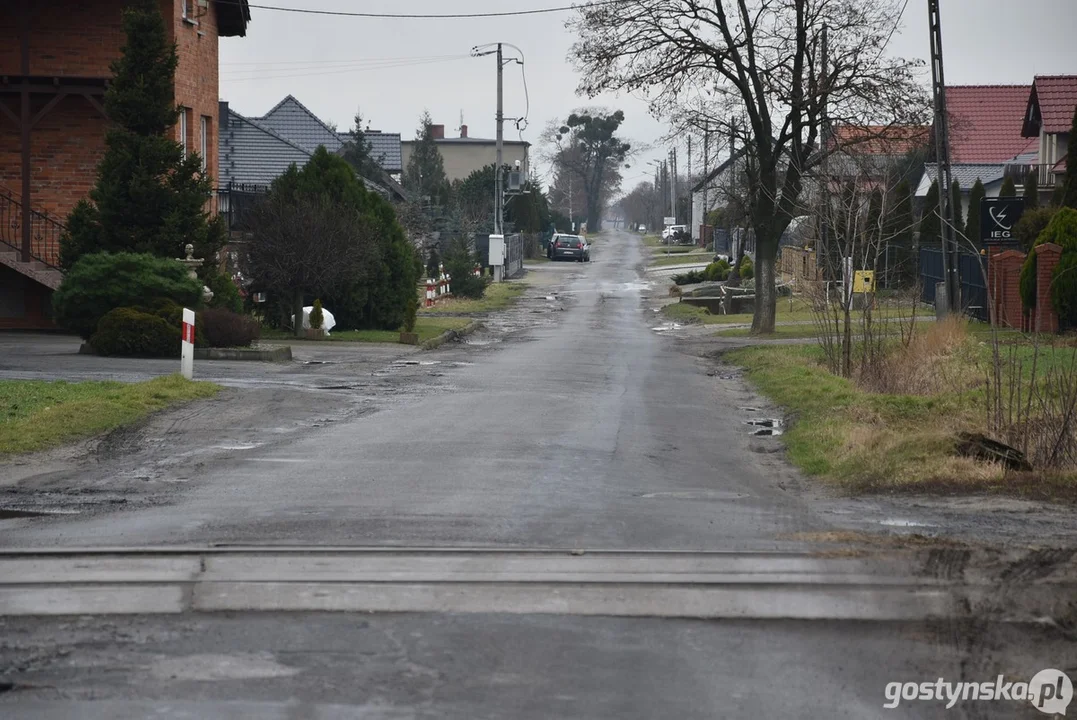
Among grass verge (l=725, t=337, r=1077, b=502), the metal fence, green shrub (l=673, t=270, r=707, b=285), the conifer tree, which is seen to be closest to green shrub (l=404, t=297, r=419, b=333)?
the conifer tree

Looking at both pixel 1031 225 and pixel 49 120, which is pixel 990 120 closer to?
pixel 1031 225

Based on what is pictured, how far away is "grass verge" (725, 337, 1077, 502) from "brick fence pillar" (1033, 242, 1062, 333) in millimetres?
5955

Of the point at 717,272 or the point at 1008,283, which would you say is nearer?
the point at 1008,283

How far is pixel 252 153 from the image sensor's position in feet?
171

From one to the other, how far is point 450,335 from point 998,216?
526 inches

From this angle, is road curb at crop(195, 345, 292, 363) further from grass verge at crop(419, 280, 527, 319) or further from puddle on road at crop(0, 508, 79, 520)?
grass verge at crop(419, 280, 527, 319)

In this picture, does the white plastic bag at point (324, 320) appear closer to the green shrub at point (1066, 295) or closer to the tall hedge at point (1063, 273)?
the tall hedge at point (1063, 273)

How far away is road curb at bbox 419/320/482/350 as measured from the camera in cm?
2583

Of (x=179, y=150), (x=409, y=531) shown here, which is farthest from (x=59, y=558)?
(x=179, y=150)

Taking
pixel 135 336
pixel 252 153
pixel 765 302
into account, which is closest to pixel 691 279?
pixel 252 153

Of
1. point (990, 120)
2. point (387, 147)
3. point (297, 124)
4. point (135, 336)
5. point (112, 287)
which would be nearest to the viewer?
point (135, 336)

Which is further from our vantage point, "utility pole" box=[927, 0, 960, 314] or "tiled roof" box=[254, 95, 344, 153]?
"tiled roof" box=[254, 95, 344, 153]

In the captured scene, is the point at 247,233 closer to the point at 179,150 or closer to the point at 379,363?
the point at 179,150

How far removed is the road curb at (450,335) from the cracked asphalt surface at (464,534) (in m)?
9.14
